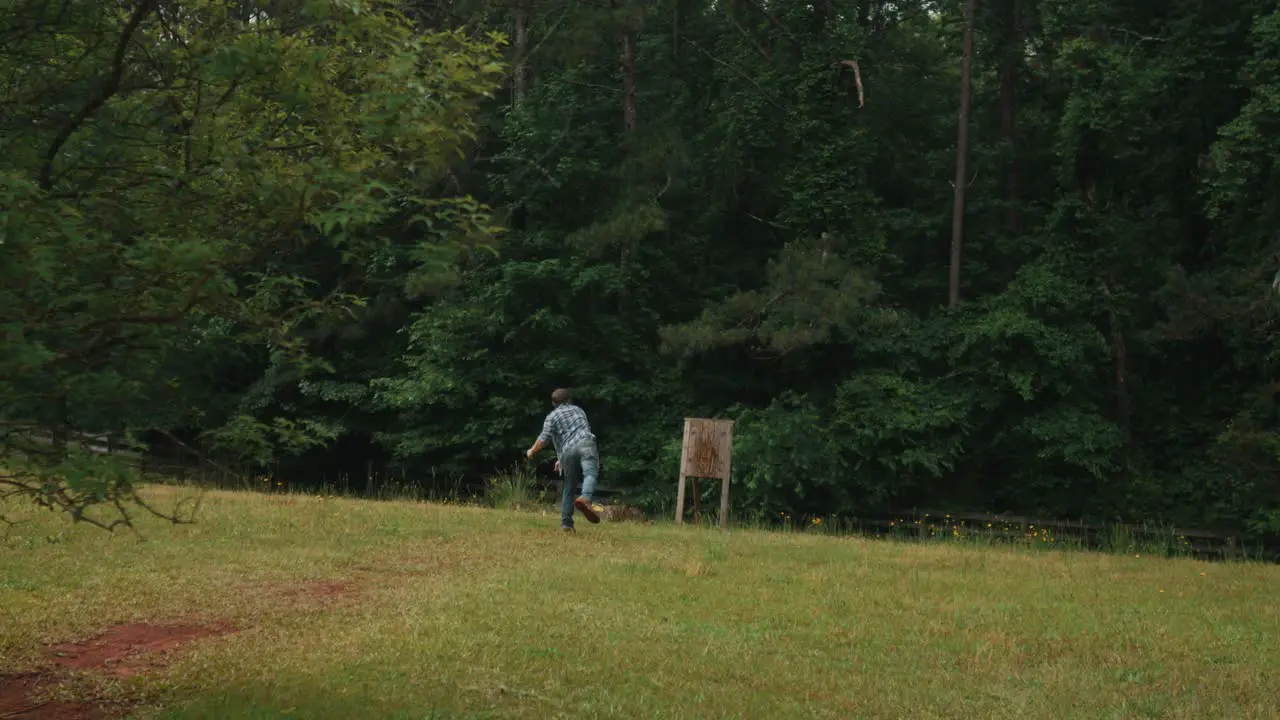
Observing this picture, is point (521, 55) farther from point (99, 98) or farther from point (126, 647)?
point (99, 98)

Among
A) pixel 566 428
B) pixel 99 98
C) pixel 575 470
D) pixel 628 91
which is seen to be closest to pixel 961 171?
pixel 628 91

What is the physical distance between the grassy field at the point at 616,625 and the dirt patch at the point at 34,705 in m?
0.15

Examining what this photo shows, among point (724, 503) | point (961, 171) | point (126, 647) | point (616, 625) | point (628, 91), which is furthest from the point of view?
point (628, 91)

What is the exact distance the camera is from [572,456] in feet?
51.2

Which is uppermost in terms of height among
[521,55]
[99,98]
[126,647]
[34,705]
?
[521,55]

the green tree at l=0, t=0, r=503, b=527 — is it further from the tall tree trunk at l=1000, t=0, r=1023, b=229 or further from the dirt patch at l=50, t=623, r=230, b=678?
the tall tree trunk at l=1000, t=0, r=1023, b=229

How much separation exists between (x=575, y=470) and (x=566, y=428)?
54 centimetres

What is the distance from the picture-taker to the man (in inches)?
611

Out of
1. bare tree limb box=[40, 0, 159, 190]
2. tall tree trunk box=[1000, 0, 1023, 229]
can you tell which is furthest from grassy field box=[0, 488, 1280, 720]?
tall tree trunk box=[1000, 0, 1023, 229]

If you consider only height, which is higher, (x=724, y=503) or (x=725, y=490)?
(x=725, y=490)

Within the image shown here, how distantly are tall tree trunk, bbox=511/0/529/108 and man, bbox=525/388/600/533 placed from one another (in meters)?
13.8

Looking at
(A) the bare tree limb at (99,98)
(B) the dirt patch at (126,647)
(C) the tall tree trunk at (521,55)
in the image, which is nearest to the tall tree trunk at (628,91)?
(C) the tall tree trunk at (521,55)

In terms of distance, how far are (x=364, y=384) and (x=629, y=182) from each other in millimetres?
8719

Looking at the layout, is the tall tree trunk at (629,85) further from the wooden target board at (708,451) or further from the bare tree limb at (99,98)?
the bare tree limb at (99,98)
